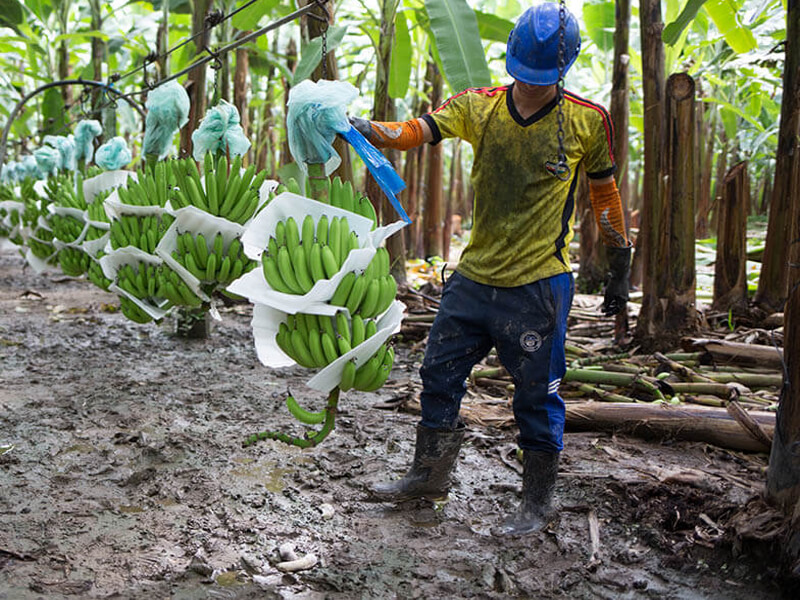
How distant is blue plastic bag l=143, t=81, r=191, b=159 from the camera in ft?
10.8

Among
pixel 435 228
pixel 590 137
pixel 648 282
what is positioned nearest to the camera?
pixel 590 137

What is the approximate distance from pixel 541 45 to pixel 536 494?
157cm

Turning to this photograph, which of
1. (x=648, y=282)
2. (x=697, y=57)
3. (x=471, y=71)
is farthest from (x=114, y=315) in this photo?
(x=697, y=57)

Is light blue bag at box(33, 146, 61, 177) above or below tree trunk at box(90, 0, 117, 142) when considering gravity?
below

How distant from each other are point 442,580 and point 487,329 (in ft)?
2.86

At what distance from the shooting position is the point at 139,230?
315 centimetres

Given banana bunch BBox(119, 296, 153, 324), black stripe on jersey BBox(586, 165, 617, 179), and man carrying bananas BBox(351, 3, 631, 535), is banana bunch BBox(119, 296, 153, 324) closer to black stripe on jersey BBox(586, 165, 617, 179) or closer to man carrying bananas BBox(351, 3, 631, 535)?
man carrying bananas BBox(351, 3, 631, 535)

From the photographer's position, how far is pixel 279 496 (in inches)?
112

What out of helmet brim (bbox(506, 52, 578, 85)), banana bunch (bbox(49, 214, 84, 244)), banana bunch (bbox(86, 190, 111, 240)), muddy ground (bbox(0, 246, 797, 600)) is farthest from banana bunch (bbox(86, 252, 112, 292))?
helmet brim (bbox(506, 52, 578, 85))

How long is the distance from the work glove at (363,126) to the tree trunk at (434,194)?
5.82 m

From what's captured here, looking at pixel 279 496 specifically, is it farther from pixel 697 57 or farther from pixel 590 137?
pixel 697 57

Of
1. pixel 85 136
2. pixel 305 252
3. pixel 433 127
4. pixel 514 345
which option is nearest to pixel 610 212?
pixel 514 345

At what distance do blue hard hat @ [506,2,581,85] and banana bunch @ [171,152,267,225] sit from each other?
1.12m

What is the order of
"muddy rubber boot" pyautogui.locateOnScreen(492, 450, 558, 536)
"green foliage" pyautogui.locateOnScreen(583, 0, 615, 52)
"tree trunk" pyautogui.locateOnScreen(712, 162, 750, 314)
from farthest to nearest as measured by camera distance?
"green foliage" pyautogui.locateOnScreen(583, 0, 615, 52) < "tree trunk" pyautogui.locateOnScreen(712, 162, 750, 314) < "muddy rubber boot" pyautogui.locateOnScreen(492, 450, 558, 536)
